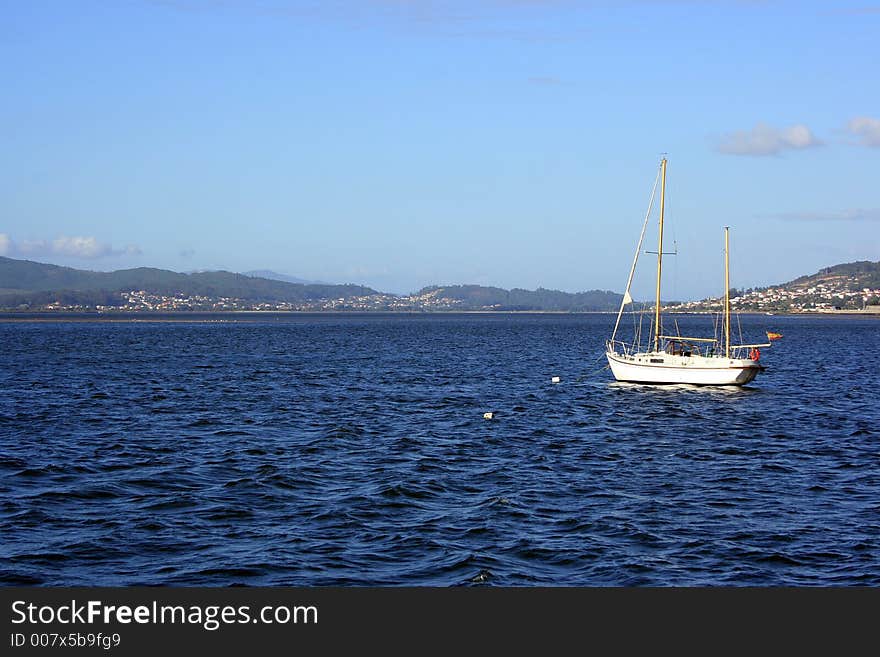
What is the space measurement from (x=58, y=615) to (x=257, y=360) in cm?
8298

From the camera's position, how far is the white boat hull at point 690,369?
196 feet

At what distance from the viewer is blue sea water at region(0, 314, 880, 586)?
20.9 meters

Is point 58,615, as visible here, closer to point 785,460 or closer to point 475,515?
point 475,515

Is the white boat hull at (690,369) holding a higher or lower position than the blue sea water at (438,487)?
higher

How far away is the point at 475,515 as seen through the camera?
25.6 m

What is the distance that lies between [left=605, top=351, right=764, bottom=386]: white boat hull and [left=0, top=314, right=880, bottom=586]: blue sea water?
2.62 ft

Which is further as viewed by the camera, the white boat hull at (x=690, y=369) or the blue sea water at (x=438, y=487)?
the white boat hull at (x=690, y=369)

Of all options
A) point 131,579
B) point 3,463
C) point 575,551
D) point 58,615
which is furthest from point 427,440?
point 58,615

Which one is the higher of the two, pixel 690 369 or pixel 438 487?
pixel 690 369

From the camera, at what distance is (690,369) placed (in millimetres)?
60344

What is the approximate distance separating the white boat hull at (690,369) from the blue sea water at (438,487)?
2.62ft

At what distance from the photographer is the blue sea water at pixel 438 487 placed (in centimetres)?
2091

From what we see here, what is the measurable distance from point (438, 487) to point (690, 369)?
3447 centimetres

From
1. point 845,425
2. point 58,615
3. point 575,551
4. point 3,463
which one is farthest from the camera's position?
point 845,425
